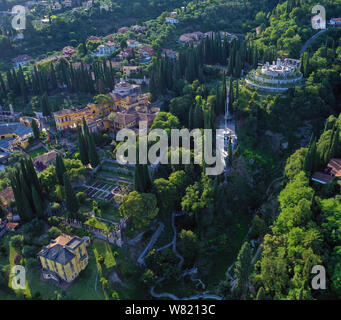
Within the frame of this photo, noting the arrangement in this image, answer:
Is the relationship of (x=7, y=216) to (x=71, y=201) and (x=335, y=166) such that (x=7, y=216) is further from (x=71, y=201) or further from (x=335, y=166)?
(x=335, y=166)

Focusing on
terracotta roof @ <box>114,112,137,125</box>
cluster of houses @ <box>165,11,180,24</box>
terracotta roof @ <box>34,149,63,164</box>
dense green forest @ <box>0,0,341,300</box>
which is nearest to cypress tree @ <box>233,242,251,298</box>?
dense green forest @ <box>0,0,341,300</box>

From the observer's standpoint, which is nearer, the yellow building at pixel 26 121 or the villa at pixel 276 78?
the villa at pixel 276 78

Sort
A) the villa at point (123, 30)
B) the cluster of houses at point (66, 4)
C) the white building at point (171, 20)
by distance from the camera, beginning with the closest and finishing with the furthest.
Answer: the villa at point (123, 30) < the white building at point (171, 20) < the cluster of houses at point (66, 4)

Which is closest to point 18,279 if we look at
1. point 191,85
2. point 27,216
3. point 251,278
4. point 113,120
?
point 27,216

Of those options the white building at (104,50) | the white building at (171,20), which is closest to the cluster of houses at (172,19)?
the white building at (171,20)

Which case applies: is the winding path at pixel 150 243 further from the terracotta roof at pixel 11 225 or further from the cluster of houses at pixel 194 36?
the cluster of houses at pixel 194 36

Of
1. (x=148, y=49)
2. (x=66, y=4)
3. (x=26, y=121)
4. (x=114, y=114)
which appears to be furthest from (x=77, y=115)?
(x=66, y=4)
